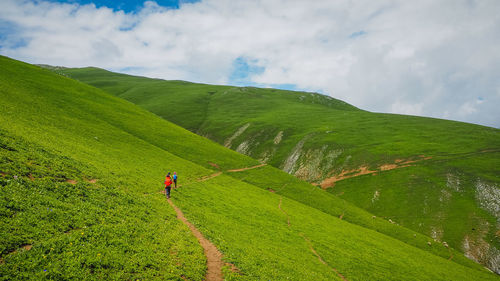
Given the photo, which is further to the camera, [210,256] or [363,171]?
[363,171]

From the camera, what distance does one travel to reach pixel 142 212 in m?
24.7

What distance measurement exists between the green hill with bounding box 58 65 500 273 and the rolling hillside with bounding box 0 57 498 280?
1523 cm

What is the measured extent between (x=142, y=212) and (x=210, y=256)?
882cm

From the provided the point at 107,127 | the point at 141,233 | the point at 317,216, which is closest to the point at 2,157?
the point at 141,233

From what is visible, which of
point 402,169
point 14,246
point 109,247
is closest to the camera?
point 14,246

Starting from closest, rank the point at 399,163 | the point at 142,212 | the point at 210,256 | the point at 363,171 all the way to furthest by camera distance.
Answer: the point at 210,256 → the point at 142,212 → the point at 363,171 → the point at 399,163

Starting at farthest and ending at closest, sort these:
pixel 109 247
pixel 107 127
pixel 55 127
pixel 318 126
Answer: pixel 318 126
pixel 107 127
pixel 55 127
pixel 109 247

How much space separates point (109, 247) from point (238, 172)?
172 ft

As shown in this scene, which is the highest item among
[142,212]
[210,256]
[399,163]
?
[399,163]

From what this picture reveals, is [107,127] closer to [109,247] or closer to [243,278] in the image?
[109,247]

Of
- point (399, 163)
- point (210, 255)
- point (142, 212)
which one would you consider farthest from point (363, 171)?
point (142, 212)

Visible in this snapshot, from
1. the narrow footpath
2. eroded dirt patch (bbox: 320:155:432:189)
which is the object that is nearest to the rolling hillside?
the narrow footpath

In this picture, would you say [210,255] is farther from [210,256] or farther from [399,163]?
[399,163]

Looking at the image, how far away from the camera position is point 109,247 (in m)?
16.3
